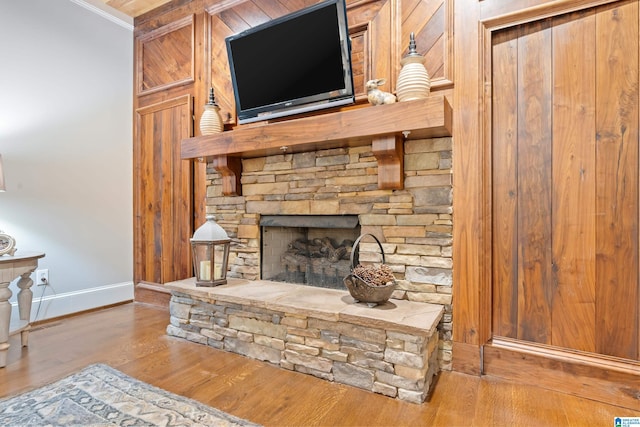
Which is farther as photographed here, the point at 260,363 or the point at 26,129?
the point at 26,129

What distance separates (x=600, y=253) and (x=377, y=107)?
130 centimetres

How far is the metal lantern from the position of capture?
7.46 feet

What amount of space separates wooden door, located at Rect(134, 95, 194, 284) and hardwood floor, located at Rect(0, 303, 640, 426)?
0.89m

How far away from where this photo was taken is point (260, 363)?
1962mm

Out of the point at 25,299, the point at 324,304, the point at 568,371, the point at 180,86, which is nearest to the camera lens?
the point at 568,371

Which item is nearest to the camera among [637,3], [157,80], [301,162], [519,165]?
[637,3]

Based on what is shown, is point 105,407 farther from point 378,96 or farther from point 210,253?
point 378,96

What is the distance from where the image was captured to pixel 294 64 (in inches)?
85.3

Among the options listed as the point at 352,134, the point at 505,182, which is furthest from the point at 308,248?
the point at 505,182

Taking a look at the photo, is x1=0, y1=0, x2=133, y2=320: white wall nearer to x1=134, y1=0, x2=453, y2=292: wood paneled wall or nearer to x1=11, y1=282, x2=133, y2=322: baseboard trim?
x1=11, y1=282, x2=133, y2=322: baseboard trim

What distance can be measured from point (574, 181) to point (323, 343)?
151cm

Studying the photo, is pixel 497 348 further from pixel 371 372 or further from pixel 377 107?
pixel 377 107

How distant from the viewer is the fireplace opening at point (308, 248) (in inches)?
92.2

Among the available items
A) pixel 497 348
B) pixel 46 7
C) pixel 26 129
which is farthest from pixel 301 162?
pixel 46 7
